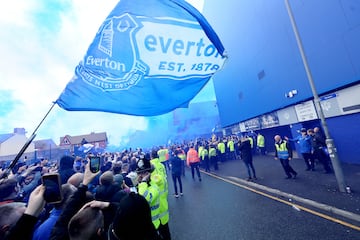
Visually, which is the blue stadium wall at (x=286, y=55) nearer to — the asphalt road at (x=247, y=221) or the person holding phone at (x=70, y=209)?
the asphalt road at (x=247, y=221)

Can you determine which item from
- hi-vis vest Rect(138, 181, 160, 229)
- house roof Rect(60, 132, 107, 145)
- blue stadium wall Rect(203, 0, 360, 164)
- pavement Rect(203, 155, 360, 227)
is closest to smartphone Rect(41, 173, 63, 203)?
hi-vis vest Rect(138, 181, 160, 229)

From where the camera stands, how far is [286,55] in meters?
11.9

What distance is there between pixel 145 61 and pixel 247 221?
15.5ft

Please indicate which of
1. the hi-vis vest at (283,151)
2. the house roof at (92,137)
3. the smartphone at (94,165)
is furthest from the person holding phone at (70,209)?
the house roof at (92,137)

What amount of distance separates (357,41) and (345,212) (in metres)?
7.30

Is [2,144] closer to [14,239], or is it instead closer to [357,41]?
[14,239]

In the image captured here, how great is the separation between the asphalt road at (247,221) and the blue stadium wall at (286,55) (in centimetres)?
657

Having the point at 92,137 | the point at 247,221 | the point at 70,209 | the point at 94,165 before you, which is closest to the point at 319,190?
the point at 247,221

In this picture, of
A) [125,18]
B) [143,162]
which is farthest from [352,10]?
[143,162]

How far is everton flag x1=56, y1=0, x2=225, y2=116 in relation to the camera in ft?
12.3

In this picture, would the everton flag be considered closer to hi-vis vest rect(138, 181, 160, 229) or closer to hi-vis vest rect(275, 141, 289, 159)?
hi-vis vest rect(138, 181, 160, 229)

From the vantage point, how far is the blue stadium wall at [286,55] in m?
8.23

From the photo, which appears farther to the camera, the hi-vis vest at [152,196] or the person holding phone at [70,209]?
the hi-vis vest at [152,196]

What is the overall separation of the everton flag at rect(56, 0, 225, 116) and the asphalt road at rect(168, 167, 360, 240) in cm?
320
